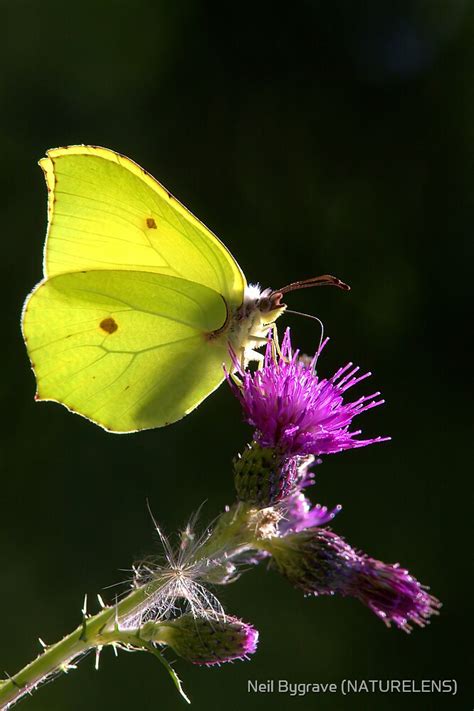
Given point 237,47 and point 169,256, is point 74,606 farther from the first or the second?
Result: point 237,47

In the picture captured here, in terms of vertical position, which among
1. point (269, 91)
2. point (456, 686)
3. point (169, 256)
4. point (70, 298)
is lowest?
point (456, 686)

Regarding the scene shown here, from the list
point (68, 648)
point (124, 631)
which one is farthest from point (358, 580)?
point (68, 648)

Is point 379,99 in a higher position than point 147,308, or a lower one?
higher

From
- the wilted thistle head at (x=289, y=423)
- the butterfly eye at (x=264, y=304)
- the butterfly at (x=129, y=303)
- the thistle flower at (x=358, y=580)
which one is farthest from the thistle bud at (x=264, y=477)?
the butterfly eye at (x=264, y=304)

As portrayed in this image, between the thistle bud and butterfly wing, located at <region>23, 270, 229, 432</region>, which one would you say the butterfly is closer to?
butterfly wing, located at <region>23, 270, 229, 432</region>

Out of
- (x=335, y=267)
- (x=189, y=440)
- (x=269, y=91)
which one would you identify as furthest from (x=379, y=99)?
(x=189, y=440)

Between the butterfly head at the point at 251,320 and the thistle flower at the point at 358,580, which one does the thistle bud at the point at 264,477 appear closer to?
the thistle flower at the point at 358,580

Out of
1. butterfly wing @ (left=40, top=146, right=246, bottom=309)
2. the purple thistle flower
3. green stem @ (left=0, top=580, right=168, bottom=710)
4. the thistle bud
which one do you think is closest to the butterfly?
butterfly wing @ (left=40, top=146, right=246, bottom=309)
